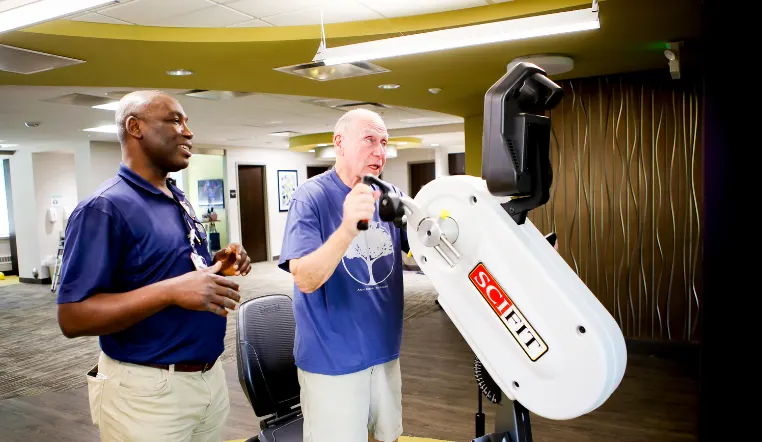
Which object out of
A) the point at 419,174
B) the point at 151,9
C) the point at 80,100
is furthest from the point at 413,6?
the point at 419,174

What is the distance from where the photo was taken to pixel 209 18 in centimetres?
324

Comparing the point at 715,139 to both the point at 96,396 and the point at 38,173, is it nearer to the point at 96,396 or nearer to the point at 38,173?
the point at 96,396

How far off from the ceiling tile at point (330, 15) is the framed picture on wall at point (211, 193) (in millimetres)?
7910

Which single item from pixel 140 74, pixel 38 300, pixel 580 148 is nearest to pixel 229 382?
pixel 140 74

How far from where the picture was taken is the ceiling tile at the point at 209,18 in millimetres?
3127

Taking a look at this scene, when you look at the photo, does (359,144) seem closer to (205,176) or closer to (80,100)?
(80,100)

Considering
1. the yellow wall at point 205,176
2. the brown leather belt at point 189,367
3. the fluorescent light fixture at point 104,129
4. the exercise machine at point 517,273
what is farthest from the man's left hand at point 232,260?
the yellow wall at point 205,176

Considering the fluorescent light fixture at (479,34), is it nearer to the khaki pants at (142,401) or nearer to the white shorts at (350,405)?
the white shorts at (350,405)

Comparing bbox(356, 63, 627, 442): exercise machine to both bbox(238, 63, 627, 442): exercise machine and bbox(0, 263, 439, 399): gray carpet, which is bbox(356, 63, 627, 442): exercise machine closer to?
bbox(238, 63, 627, 442): exercise machine

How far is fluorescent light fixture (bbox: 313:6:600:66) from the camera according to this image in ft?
8.60

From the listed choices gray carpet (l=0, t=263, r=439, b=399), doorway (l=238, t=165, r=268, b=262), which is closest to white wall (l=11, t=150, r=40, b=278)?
gray carpet (l=0, t=263, r=439, b=399)

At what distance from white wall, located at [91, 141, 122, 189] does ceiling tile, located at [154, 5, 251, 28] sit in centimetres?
610

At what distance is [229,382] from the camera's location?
154 inches

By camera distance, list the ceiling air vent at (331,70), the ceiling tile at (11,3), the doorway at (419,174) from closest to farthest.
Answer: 1. the ceiling tile at (11,3)
2. the ceiling air vent at (331,70)
3. the doorway at (419,174)
